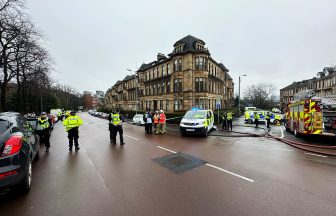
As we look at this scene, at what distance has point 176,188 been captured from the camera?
4059 mm

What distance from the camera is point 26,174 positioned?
11.9 feet

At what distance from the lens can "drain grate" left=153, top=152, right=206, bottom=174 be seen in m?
5.45

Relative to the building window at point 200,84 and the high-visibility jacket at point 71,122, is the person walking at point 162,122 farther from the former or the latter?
the building window at point 200,84

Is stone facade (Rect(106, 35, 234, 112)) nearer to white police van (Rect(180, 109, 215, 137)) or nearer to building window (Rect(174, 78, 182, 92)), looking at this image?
building window (Rect(174, 78, 182, 92))

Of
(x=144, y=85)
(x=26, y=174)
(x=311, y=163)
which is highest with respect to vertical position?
A: (x=144, y=85)

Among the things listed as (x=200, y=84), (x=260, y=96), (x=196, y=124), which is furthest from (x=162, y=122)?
(x=260, y=96)

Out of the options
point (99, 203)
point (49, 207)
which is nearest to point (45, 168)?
point (49, 207)

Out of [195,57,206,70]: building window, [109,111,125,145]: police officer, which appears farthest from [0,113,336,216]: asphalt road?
[195,57,206,70]: building window

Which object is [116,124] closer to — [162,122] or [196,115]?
[162,122]

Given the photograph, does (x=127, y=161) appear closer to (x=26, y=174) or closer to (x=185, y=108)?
(x=26, y=174)

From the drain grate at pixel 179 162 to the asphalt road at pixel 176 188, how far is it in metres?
0.22

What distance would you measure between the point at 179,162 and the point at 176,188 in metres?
2.04

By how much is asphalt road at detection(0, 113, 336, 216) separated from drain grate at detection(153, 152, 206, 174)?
0.22 metres

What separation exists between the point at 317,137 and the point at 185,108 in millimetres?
19342
